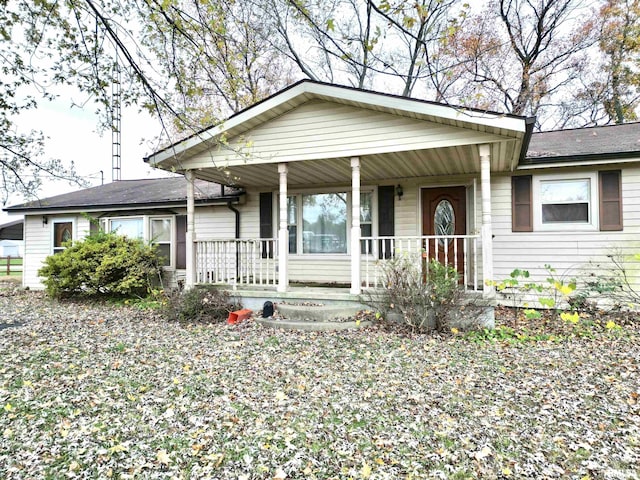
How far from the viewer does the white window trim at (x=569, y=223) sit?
6.61 metres

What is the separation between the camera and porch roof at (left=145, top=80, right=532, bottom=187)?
5383 mm

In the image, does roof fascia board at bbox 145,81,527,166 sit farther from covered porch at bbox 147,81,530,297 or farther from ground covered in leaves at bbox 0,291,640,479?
ground covered in leaves at bbox 0,291,640,479

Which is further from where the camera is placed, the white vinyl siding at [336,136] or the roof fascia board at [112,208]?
the roof fascia board at [112,208]

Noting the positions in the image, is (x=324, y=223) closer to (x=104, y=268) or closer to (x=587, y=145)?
(x=104, y=268)

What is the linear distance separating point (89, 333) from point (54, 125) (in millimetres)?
3128

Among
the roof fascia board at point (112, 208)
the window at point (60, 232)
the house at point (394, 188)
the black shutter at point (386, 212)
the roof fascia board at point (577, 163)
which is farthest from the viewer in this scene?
the window at point (60, 232)

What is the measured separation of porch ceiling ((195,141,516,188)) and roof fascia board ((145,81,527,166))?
1.99 ft

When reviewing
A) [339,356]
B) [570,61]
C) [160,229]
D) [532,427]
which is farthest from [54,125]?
[570,61]

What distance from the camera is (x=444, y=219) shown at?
7.67 m

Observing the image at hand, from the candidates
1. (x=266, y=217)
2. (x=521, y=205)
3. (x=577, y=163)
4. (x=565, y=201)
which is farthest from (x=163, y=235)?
(x=577, y=163)

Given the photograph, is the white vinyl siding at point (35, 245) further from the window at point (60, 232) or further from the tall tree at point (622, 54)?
the tall tree at point (622, 54)

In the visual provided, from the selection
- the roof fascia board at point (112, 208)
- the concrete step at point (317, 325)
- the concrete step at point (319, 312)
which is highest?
the roof fascia board at point (112, 208)

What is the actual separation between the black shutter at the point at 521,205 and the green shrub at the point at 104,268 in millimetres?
7808

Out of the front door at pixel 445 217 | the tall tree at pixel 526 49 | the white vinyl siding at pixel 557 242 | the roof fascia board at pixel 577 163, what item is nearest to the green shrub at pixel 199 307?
the front door at pixel 445 217
